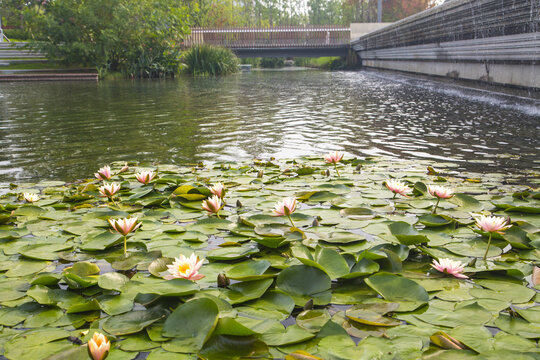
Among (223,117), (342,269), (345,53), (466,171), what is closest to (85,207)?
(342,269)

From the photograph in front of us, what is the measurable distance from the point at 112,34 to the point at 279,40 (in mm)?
13881

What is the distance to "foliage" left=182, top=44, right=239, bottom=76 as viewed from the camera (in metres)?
20.0

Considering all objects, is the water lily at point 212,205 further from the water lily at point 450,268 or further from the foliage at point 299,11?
the foliage at point 299,11

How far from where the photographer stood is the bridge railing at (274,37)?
26922 mm

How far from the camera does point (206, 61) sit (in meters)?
20.1

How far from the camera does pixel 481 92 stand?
819 centimetres

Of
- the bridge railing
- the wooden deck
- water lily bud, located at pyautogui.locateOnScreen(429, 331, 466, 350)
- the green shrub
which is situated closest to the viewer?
water lily bud, located at pyautogui.locateOnScreen(429, 331, 466, 350)

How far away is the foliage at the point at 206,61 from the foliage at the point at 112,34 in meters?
1.23

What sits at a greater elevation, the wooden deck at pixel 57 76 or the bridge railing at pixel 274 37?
the bridge railing at pixel 274 37

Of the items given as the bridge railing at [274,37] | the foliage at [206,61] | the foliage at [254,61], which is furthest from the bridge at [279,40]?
the foliage at [254,61]

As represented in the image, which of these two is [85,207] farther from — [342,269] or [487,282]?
[487,282]

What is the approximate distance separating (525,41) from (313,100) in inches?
159

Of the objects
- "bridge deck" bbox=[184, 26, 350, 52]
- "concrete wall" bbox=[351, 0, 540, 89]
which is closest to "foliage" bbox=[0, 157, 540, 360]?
"concrete wall" bbox=[351, 0, 540, 89]

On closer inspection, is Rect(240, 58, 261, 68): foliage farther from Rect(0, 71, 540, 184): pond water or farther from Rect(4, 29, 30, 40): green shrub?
Rect(0, 71, 540, 184): pond water
